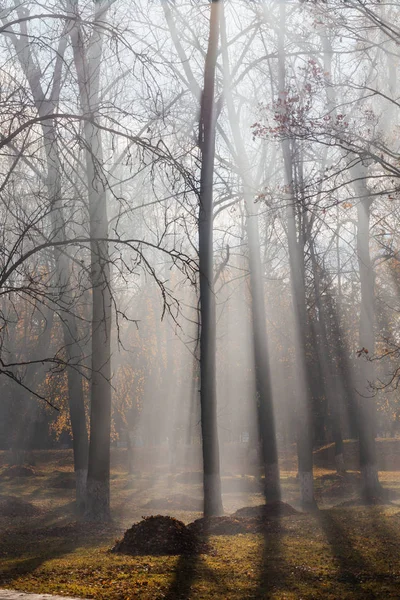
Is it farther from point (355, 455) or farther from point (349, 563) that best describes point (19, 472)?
point (349, 563)

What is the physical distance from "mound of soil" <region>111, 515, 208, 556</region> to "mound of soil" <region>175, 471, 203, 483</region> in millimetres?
19395

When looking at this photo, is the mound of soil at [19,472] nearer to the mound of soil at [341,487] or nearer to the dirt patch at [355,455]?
the mound of soil at [341,487]

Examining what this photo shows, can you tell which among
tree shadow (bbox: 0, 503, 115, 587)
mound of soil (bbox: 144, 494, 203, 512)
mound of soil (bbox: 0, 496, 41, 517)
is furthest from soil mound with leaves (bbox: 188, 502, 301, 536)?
mound of soil (bbox: 0, 496, 41, 517)

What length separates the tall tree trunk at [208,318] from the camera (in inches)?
540

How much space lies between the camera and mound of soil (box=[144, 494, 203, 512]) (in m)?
21.2

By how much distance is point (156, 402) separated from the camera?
36531mm

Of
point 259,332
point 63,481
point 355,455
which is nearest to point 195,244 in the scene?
point 259,332

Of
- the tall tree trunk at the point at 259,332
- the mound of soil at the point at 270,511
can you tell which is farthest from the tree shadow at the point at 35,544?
the tall tree trunk at the point at 259,332

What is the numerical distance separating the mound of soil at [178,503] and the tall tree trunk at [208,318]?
7204 millimetres

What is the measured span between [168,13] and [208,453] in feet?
33.1

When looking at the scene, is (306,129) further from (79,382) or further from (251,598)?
(79,382)

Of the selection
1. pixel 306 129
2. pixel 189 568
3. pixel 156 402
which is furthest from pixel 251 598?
pixel 156 402

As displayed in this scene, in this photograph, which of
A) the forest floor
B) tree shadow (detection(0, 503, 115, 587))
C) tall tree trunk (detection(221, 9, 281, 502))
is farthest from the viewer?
tall tree trunk (detection(221, 9, 281, 502))

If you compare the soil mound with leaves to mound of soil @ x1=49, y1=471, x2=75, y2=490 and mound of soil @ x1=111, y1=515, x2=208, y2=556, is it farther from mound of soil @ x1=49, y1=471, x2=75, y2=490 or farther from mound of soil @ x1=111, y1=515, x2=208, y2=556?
mound of soil @ x1=49, y1=471, x2=75, y2=490
